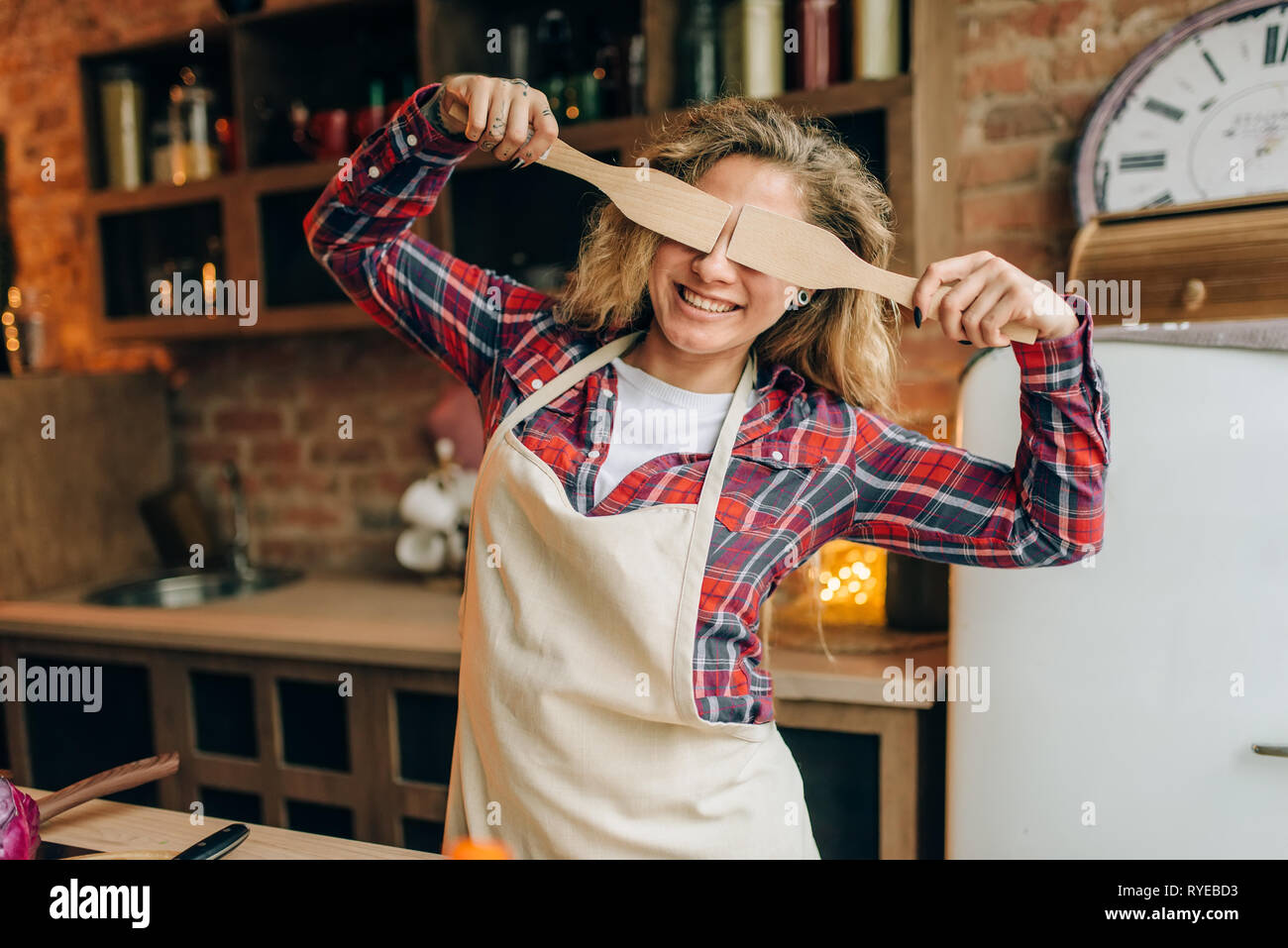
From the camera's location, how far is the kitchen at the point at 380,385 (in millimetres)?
1219

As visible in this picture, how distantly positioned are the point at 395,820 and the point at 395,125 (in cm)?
126

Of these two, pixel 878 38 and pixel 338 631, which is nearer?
pixel 878 38

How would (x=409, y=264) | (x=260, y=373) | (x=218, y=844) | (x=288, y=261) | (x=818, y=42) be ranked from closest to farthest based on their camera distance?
(x=218, y=844)
(x=409, y=264)
(x=818, y=42)
(x=288, y=261)
(x=260, y=373)

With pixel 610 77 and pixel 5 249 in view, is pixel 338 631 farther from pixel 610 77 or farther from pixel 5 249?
pixel 5 249

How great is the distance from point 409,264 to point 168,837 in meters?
0.67

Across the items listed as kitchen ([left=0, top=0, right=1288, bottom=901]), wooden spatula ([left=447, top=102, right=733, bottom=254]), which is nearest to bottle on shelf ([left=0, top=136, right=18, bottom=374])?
kitchen ([left=0, top=0, right=1288, bottom=901])

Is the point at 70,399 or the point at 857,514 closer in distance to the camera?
the point at 857,514

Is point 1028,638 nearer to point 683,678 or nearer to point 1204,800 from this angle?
point 1204,800

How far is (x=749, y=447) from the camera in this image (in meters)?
1.02

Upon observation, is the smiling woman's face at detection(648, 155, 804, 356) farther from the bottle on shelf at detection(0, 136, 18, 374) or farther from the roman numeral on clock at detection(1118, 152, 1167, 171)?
the bottle on shelf at detection(0, 136, 18, 374)

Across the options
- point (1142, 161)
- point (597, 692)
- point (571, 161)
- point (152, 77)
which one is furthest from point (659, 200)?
point (152, 77)

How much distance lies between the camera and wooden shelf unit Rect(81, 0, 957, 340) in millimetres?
1498
